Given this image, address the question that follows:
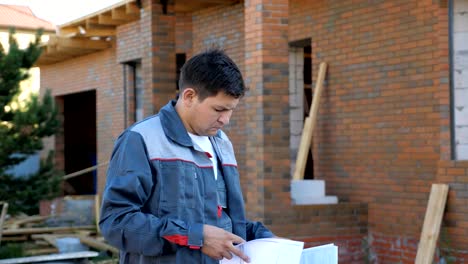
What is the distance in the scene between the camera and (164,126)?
2.96 meters

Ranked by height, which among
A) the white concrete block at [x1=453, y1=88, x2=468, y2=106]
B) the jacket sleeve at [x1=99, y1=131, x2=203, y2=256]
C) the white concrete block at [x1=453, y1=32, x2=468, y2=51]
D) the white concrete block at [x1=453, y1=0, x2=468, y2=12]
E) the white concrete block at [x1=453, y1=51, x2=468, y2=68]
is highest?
the white concrete block at [x1=453, y1=0, x2=468, y2=12]

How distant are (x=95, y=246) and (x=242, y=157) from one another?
2651 millimetres

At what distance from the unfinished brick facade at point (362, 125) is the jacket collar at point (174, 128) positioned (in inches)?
218

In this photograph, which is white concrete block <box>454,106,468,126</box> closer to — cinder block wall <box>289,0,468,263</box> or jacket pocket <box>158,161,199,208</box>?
cinder block wall <box>289,0,468,263</box>

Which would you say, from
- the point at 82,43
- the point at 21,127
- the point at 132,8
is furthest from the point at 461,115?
the point at 82,43

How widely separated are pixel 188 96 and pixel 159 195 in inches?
15.7

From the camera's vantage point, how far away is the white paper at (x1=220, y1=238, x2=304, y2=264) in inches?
114

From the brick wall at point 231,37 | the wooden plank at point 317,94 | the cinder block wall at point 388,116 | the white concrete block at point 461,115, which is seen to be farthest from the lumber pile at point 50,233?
the white concrete block at point 461,115

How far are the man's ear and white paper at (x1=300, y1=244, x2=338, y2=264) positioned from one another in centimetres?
73

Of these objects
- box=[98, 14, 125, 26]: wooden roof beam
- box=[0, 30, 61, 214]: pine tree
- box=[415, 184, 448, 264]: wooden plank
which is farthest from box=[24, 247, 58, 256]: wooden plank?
box=[415, 184, 448, 264]: wooden plank

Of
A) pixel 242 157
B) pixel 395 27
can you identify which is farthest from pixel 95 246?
pixel 395 27

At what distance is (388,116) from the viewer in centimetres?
921

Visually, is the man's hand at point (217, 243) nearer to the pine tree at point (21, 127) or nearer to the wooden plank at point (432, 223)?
the wooden plank at point (432, 223)

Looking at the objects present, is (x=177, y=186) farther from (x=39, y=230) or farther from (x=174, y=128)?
(x=39, y=230)
